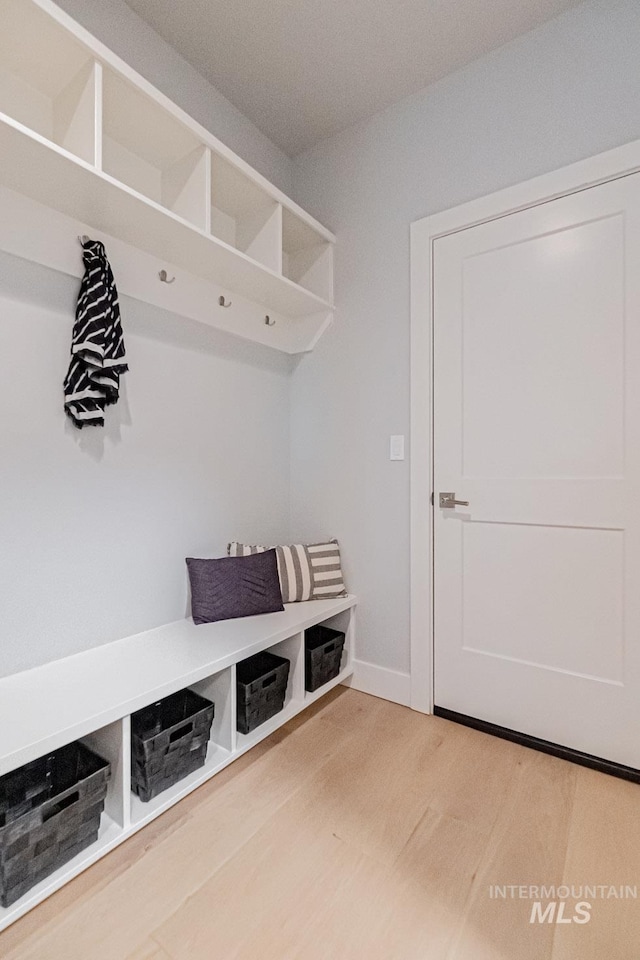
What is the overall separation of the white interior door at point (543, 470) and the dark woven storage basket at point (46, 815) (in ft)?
4.31

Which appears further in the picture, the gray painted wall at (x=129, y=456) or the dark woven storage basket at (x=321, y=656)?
the dark woven storage basket at (x=321, y=656)

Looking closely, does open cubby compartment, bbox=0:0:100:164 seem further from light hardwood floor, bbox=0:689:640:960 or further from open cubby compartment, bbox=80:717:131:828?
light hardwood floor, bbox=0:689:640:960

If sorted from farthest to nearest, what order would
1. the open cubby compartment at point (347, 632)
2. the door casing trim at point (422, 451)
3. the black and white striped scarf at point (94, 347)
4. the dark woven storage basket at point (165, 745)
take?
the open cubby compartment at point (347, 632) < the door casing trim at point (422, 451) < the black and white striped scarf at point (94, 347) < the dark woven storage basket at point (165, 745)

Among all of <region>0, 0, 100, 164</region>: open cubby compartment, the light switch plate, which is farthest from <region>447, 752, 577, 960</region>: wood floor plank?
<region>0, 0, 100, 164</region>: open cubby compartment

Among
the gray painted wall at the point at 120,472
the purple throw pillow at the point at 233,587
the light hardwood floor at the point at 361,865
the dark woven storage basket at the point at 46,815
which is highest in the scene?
the gray painted wall at the point at 120,472

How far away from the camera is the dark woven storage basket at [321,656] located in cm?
196

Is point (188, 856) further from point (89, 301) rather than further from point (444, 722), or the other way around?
point (89, 301)

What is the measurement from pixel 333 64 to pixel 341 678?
2.54 m

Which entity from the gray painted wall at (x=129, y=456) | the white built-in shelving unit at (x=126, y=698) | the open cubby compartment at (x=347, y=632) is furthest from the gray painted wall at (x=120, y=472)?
the open cubby compartment at (x=347, y=632)

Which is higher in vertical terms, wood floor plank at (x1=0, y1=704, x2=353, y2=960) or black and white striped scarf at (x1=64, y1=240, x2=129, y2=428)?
black and white striped scarf at (x1=64, y1=240, x2=129, y2=428)

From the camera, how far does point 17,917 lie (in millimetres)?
1053

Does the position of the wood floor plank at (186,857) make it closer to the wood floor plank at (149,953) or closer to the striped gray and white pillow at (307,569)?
the wood floor plank at (149,953)

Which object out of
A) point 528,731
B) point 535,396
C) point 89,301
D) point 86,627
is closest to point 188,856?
point 86,627

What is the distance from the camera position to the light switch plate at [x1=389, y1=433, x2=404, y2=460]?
205cm
